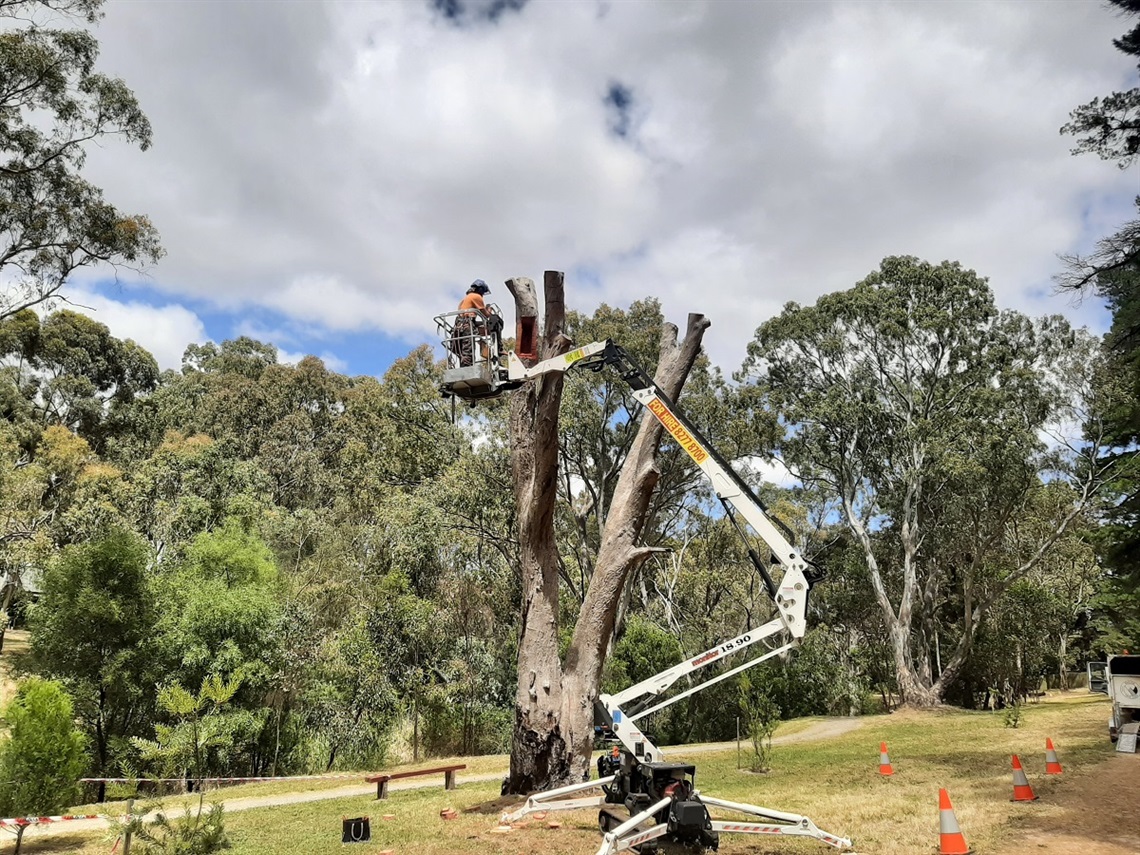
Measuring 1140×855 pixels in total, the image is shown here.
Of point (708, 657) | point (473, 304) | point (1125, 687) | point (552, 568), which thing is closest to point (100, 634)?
point (552, 568)

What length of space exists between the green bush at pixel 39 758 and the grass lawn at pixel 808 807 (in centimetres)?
48

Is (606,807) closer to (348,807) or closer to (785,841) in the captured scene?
(785,841)

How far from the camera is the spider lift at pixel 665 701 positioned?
6109 mm

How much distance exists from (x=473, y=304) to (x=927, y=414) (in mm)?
20769

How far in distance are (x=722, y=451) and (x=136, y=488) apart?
1960 centimetres

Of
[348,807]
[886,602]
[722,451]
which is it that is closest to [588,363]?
[348,807]

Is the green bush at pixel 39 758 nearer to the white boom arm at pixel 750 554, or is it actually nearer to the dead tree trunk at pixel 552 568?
the dead tree trunk at pixel 552 568

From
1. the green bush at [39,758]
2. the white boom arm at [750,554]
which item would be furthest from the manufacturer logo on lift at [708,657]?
the green bush at [39,758]

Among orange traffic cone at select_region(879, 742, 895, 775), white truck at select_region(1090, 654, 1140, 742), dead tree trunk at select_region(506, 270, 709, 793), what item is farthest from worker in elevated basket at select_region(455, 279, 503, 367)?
white truck at select_region(1090, 654, 1140, 742)

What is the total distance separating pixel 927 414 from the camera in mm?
24562

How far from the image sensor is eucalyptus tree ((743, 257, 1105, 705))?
2330cm

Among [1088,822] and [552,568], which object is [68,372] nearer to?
[552,568]

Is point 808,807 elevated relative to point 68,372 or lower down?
lower down

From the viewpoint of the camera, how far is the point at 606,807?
7152mm
